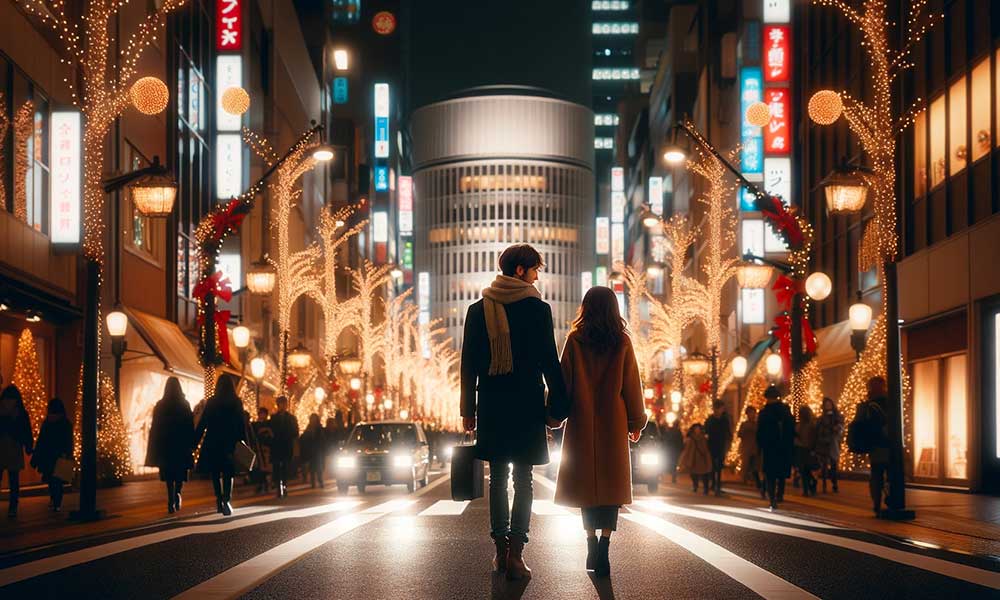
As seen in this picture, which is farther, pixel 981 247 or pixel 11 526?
pixel 981 247

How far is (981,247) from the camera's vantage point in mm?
25625

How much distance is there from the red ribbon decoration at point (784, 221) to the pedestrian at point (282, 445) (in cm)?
967

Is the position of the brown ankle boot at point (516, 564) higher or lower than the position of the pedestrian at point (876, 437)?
lower

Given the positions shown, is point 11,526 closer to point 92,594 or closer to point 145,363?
point 92,594

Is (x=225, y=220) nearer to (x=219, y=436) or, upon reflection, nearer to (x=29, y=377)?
(x=29, y=377)

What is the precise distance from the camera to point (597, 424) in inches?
379

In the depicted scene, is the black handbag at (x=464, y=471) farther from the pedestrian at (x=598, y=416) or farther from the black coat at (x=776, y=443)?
the black coat at (x=776, y=443)

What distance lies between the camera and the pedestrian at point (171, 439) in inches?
728

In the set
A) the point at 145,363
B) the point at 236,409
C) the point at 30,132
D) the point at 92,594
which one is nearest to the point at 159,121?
the point at 145,363

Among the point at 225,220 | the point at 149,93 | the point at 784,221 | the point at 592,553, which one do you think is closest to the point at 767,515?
the point at 784,221

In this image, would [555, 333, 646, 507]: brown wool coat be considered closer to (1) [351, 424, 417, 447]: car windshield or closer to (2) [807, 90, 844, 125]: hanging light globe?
(2) [807, 90, 844, 125]: hanging light globe

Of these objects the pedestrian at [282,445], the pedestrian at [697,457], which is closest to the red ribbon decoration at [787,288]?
the pedestrian at [697,457]

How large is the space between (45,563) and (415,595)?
363 centimetres

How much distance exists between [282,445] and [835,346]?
1651cm
